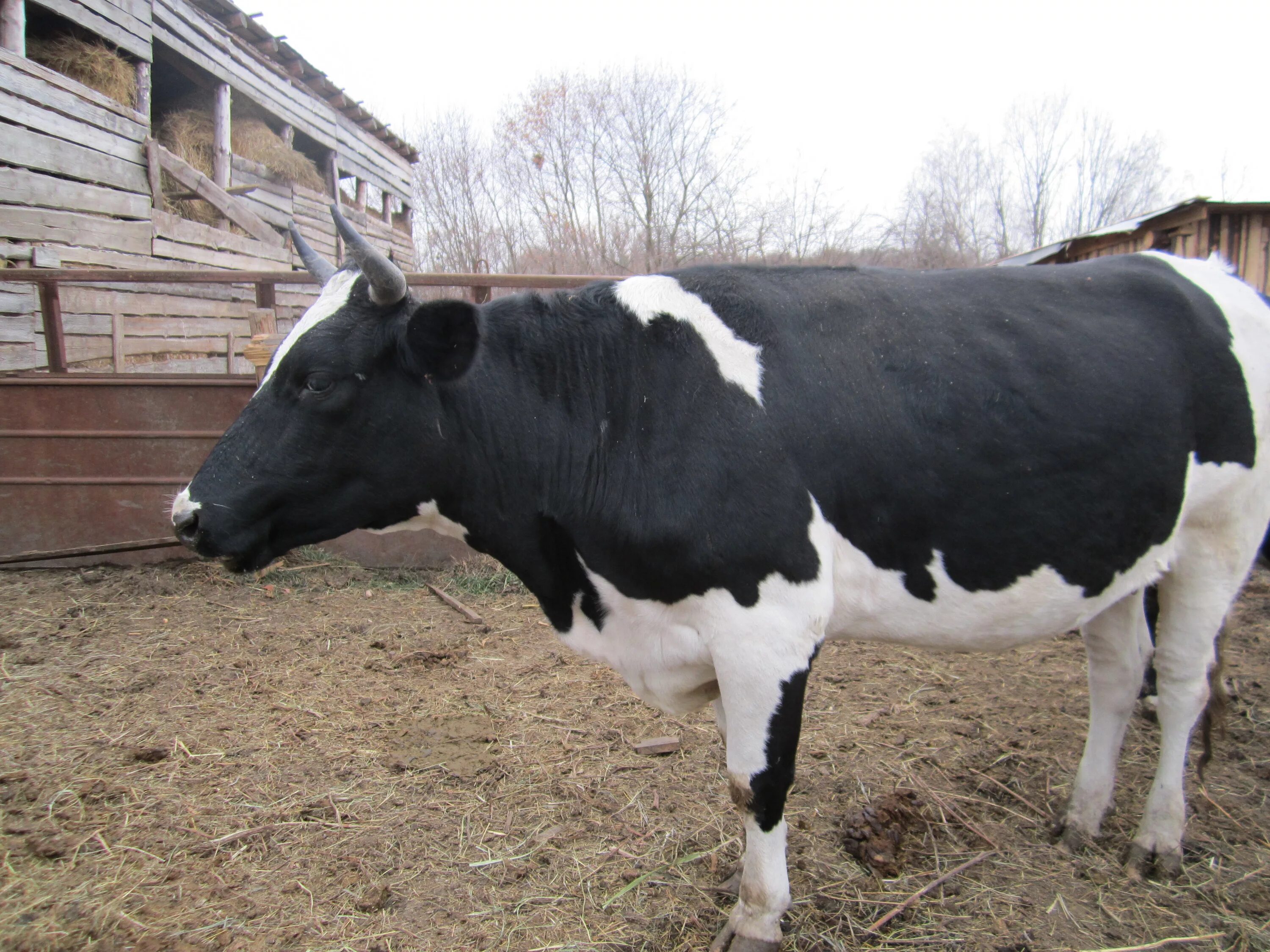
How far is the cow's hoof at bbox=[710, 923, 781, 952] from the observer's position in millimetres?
2402

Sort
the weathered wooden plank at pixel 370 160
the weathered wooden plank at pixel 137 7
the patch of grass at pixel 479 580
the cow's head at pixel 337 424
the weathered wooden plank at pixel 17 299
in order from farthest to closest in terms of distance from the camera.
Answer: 1. the weathered wooden plank at pixel 370 160
2. the weathered wooden plank at pixel 137 7
3. the weathered wooden plank at pixel 17 299
4. the patch of grass at pixel 479 580
5. the cow's head at pixel 337 424

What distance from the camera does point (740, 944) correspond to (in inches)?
94.8

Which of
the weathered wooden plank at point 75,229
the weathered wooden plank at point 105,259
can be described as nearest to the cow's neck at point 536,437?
the weathered wooden plank at point 105,259

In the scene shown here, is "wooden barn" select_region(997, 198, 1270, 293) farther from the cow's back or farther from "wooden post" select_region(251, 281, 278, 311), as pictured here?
"wooden post" select_region(251, 281, 278, 311)

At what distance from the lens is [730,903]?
267cm

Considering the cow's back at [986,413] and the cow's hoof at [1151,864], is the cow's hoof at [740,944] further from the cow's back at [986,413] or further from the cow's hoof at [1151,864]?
the cow's hoof at [1151,864]

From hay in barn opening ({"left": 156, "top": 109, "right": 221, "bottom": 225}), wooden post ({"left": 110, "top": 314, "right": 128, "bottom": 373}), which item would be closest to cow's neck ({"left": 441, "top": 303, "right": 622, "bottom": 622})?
wooden post ({"left": 110, "top": 314, "right": 128, "bottom": 373})

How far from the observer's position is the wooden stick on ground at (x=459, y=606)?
208 inches

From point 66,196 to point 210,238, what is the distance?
2912 millimetres

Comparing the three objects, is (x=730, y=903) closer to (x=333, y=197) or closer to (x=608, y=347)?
(x=608, y=347)

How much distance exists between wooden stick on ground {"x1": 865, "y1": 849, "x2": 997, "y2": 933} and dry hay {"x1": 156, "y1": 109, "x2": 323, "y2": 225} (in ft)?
43.3

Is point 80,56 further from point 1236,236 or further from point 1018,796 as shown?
point 1236,236

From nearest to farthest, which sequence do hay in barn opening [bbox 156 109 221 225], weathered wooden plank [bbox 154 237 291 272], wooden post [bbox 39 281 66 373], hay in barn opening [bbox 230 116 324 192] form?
wooden post [bbox 39 281 66 373]
weathered wooden plank [bbox 154 237 291 272]
hay in barn opening [bbox 156 109 221 225]
hay in barn opening [bbox 230 116 324 192]

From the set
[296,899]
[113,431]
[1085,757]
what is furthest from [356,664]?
[1085,757]
